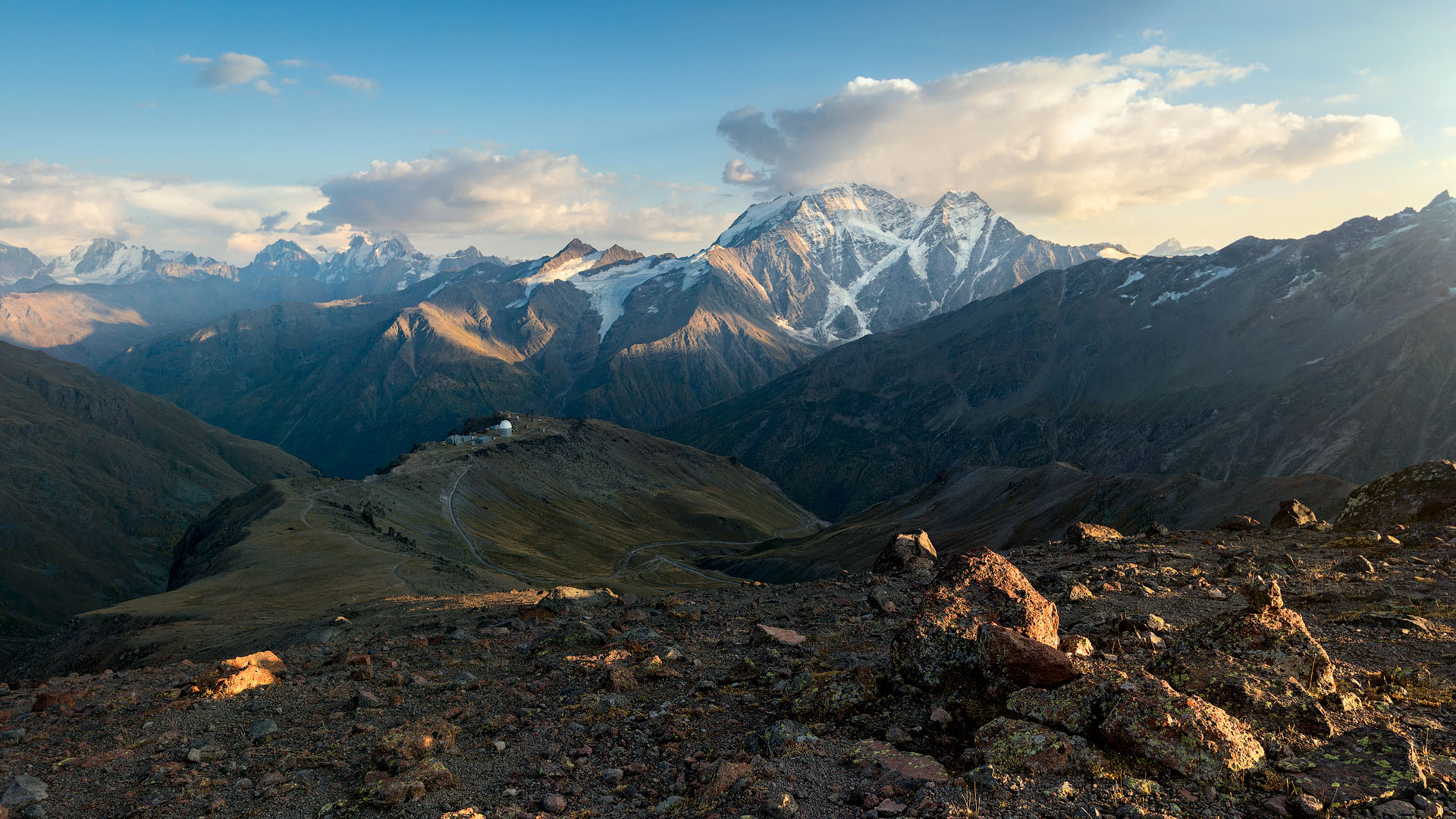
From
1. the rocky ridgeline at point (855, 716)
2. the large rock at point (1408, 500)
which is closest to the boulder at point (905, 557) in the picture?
the rocky ridgeline at point (855, 716)

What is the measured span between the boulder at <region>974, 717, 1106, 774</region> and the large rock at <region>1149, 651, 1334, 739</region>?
2.90 metres

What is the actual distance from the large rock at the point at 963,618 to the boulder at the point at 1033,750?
1.74 metres

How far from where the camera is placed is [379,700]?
16609mm

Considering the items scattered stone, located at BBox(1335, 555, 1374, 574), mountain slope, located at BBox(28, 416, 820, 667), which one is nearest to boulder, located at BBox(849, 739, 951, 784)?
scattered stone, located at BBox(1335, 555, 1374, 574)

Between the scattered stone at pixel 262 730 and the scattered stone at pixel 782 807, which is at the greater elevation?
the scattered stone at pixel 782 807

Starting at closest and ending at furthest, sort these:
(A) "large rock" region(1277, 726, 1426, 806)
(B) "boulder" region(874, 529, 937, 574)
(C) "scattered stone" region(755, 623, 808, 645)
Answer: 1. (A) "large rock" region(1277, 726, 1426, 806)
2. (C) "scattered stone" region(755, 623, 808, 645)
3. (B) "boulder" region(874, 529, 937, 574)

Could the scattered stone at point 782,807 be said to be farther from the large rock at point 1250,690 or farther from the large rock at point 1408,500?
the large rock at point 1408,500

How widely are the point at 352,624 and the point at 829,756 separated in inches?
1058

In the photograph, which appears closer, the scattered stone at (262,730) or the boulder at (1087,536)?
the scattered stone at (262,730)

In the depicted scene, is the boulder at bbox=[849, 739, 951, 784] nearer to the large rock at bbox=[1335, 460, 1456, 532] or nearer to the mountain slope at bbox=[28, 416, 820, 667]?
the large rock at bbox=[1335, 460, 1456, 532]

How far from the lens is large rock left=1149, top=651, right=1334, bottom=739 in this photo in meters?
10.6

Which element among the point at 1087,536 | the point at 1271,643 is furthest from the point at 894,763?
the point at 1087,536

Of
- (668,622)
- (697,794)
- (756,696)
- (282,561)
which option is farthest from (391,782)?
(282,561)

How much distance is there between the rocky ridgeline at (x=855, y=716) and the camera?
32.0ft
